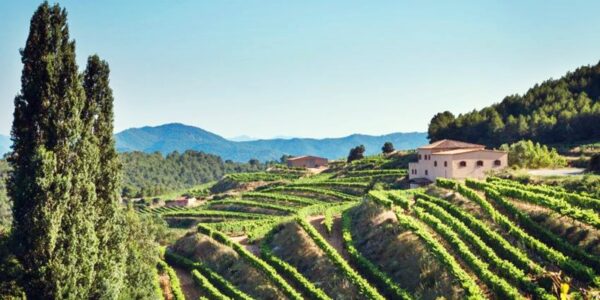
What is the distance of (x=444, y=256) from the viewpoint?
23859mm

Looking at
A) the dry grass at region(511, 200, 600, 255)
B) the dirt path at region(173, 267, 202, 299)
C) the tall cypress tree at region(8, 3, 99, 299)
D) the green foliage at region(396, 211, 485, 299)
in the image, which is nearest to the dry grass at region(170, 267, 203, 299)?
the dirt path at region(173, 267, 202, 299)

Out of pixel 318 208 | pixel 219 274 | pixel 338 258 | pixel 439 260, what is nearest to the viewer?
pixel 439 260

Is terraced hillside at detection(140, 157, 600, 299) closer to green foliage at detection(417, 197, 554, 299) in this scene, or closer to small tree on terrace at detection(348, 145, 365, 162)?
green foliage at detection(417, 197, 554, 299)

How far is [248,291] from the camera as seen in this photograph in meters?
30.0

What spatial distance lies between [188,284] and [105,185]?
14.9m

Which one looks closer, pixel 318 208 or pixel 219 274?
pixel 219 274

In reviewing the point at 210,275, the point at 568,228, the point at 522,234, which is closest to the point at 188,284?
the point at 210,275

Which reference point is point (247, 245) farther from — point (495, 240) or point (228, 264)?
point (495, 240)

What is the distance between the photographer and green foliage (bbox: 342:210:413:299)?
2377 cm

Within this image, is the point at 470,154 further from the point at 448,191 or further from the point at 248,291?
the point at 248,291

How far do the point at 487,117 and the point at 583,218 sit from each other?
64.7 meters

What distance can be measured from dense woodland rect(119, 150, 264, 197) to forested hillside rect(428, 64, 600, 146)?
91536 mm

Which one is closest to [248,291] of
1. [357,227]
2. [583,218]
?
[357,227]

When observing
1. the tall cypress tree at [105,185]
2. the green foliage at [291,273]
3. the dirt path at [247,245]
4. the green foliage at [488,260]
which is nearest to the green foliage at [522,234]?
the green foliage at [488,260]
